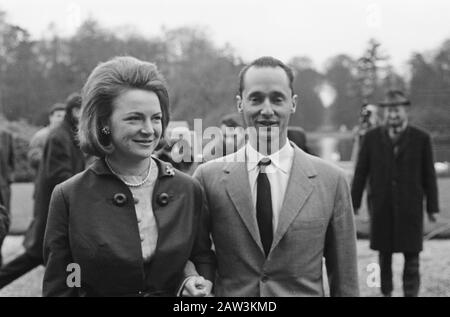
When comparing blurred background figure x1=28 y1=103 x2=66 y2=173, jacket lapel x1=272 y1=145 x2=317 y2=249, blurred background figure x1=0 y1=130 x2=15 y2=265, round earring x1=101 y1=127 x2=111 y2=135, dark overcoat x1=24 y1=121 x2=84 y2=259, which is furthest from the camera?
blurred background figure x1=28 y1=103 x2=66 y2=173

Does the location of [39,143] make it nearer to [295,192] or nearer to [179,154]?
[179,154]

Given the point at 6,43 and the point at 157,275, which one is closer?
the point at 157,275

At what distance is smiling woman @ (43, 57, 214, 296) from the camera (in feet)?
7.01

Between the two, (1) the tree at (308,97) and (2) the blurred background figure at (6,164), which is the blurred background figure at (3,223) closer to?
(2) the blurred background figure at (6,164)

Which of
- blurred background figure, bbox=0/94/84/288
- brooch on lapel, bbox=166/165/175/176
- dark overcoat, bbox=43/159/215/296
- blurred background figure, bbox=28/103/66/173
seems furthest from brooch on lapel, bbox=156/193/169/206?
blurred background figure, bbox=28/103/66/173

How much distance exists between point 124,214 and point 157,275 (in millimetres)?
254

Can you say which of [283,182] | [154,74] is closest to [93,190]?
[154,74]

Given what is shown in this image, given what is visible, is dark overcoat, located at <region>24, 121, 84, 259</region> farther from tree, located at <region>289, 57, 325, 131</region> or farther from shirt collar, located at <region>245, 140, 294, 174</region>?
tree, located at <region>289, 57, 325, 131</region>

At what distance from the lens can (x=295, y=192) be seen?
2.45 meters

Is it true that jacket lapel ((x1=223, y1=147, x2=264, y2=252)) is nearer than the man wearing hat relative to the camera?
Yes

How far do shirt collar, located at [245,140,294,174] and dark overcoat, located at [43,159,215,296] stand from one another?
0.42 metres

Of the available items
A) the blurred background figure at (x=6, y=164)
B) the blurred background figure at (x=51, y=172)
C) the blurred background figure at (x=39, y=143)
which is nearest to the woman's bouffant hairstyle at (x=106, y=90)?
the blurred background figure at (x=51, y=172)
